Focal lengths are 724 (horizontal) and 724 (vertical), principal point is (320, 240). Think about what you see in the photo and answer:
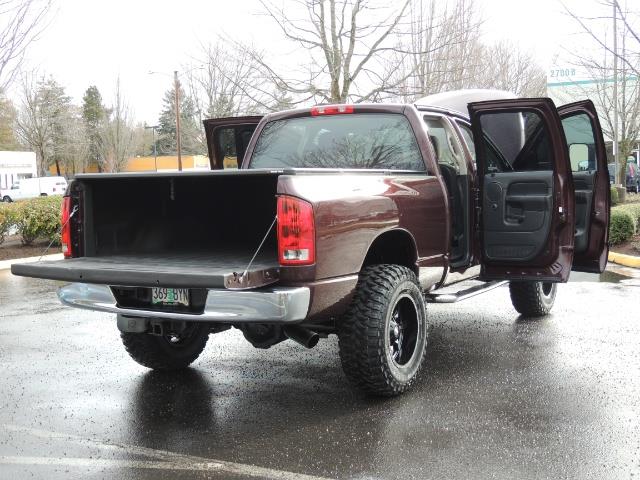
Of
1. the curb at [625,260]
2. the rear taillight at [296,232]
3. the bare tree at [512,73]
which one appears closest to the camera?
the rear taillight at [296,232]

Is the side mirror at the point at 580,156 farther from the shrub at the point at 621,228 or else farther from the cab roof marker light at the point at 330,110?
the shrub at the point at 621,228

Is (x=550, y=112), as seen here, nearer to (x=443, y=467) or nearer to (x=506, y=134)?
(x=506, y=134)

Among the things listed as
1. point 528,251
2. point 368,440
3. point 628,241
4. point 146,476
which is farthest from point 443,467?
point 628,241

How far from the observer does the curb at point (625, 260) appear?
36.5 ft

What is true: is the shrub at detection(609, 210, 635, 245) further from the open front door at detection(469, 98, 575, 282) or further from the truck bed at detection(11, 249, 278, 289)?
the truck bed at detection(11, 249, 278, 289)

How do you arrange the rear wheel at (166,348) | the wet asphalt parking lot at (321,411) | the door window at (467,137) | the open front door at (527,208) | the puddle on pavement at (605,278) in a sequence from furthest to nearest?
the puddle on pavement at (605,278) → the door window at (467,137) → the open front door at (527,208) → the rear wheel at (166,348) → the wet asphalt parking lot at (321,411)

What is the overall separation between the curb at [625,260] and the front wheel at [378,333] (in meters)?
7.44

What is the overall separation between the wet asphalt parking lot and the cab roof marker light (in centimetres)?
201

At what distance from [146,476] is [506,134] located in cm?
499

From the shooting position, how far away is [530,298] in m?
7.26

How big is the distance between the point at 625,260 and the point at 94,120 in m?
69.2

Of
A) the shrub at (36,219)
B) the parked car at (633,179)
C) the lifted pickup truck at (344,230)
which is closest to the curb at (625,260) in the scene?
the lifted pickup truck at (344,230)

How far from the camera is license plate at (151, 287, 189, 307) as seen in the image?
167 inches

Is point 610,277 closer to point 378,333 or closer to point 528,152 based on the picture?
point 528,152
